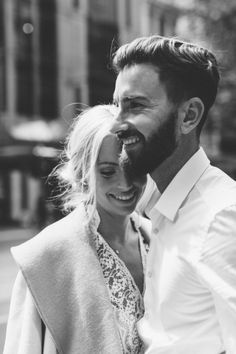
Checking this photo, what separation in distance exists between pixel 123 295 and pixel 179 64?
0.99 meters

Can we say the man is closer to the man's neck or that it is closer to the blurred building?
the man's neck

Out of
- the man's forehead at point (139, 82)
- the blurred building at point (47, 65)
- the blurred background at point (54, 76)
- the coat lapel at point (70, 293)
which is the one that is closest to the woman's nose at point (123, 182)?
the coat lapel at point (70, 293)

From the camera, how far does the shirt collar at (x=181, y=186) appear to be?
2.05 meters

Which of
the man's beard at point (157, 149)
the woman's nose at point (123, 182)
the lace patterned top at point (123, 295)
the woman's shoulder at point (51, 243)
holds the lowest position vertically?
the lace patterned top at point (123, 295)

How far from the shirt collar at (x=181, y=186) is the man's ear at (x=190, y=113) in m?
0.10

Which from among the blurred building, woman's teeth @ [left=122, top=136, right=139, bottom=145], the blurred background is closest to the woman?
woman's teeth @ [left=122, top=136, right=139, bottom=145]

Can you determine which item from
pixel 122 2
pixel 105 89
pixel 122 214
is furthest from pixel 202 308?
pixel 122 2

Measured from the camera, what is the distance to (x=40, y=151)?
62.7ft

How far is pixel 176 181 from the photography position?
6.84 feet

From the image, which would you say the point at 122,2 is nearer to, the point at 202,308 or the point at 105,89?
the point at 105,89

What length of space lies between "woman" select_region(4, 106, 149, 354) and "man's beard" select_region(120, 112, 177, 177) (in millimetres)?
538

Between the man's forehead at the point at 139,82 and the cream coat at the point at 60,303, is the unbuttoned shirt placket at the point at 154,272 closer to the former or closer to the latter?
the cream coat at the point at 60,303

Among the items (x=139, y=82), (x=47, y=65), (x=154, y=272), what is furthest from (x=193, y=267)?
(x=47, y=65)

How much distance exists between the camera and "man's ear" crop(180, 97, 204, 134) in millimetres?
2053
